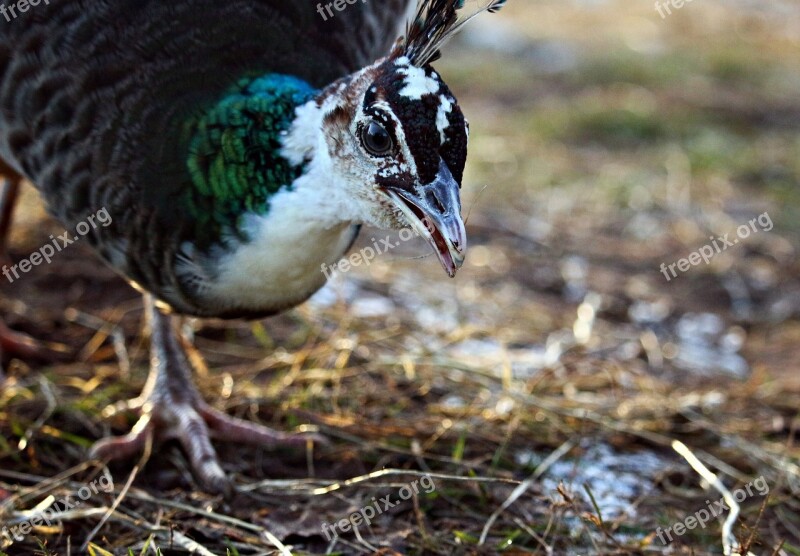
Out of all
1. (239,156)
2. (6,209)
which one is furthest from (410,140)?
(6,209)

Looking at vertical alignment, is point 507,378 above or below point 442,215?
below

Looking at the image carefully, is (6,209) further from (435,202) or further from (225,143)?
(435,202)

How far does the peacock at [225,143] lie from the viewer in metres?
2.29

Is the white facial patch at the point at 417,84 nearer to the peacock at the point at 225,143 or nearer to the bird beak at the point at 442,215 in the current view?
the peacock at the point at 225,143

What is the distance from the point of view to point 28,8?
9.82 feet

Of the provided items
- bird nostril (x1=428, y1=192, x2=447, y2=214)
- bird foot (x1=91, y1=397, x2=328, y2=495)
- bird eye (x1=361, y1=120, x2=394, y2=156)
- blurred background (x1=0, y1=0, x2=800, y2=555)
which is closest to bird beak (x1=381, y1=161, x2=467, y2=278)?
bird nostril (x1=428, y1=192, x2=447, y2=214)

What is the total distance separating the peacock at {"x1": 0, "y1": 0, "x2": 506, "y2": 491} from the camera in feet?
7.52

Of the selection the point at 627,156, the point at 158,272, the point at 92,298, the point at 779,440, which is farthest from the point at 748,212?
the point at 158,272

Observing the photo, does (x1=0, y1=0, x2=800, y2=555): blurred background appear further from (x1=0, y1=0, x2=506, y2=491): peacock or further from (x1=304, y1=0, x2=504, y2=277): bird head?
(x1=304, y1=0, x2=504, y2=277): bird head

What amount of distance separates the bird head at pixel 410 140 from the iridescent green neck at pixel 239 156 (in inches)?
7.5

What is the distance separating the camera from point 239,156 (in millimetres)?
2598

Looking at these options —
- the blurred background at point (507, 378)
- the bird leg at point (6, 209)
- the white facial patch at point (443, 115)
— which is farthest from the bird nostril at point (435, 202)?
the bird leg at point (6, 209)

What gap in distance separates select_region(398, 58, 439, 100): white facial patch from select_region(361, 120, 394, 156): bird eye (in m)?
0.10

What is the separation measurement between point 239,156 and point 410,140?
0.58m
